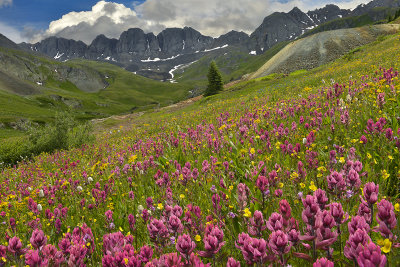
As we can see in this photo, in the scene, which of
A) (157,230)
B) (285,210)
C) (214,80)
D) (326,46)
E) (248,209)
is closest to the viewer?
(285,210)

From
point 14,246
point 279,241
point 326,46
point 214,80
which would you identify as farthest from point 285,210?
→ point 214,80

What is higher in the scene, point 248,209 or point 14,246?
point 14,246

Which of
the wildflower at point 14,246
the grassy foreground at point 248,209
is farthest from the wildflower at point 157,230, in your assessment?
the wildflower at point 14,246

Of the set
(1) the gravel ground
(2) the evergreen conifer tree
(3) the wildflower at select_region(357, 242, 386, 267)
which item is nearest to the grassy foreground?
(3) the wildflower at select_region(357, 242, 386, 267)

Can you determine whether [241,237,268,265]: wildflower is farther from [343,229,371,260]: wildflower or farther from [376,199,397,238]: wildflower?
[376,199,397,238]: wildflower

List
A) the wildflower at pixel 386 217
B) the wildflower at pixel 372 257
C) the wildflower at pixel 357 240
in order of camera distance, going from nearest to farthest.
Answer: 1. the wildflower at pixel 372 257
2. the wildflower at pixel 357 240
3. the wildflower at pixel 386 217

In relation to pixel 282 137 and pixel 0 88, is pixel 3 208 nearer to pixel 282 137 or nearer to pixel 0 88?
pixel 282 137

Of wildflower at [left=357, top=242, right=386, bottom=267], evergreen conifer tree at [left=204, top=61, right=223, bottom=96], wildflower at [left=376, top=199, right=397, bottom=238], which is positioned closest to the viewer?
wildflower at [left=357, top=242, right=386, bottom=267]

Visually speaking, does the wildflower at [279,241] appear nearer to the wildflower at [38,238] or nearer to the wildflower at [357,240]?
the wildflower at [357,240]

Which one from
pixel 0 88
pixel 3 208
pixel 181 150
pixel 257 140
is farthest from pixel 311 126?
pixel 0 88

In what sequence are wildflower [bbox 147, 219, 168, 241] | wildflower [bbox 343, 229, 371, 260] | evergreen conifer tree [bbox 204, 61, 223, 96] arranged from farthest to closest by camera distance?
evergreen conifer tree [bbox 204, 61, 223, 96] < wildflower [bbox 147, 219, 168, 241] < wildflower [bbox 343, 229, 371, 260]

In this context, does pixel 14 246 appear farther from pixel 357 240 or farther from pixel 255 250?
pixel 357 240

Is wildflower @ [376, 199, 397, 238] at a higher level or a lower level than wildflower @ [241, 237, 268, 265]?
higher

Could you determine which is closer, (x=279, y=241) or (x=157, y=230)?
(x=279, y=241)
